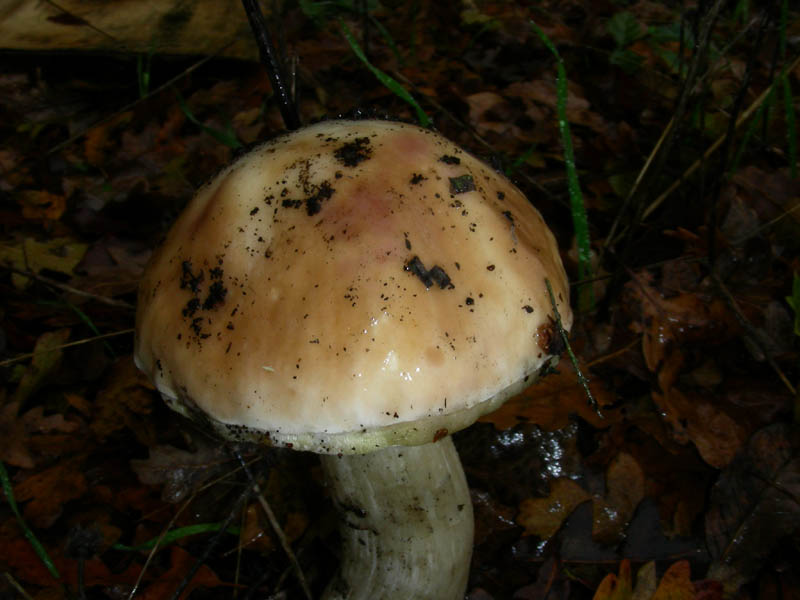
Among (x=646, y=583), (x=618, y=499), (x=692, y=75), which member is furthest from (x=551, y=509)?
(x=692, y=75)

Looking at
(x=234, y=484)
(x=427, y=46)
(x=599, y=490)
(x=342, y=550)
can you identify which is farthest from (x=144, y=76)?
(x=599, y=490)

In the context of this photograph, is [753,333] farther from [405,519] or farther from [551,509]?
[405,519]

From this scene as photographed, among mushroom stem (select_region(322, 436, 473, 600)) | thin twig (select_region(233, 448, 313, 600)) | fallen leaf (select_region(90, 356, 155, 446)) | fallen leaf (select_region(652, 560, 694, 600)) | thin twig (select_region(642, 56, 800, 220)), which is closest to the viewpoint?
mushroom stem (select_region(322, 436, 473, 600))

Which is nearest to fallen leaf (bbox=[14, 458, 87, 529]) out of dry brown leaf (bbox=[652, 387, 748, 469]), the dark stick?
the dark stick

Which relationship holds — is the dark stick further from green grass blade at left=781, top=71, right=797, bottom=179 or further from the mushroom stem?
green grass blade at left=781, top=71, right=797, bottom=179

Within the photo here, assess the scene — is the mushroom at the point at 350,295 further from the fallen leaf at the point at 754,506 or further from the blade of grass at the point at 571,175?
the fallen leaf at the point at 754,506

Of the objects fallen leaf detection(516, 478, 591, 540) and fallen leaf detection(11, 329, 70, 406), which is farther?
fallen leaf detection(11, 329, 70, 406)

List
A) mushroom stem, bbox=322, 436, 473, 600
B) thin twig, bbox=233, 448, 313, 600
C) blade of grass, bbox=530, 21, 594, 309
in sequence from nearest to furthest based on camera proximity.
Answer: mushroom stem, bbox=322, 436, 473, 600 < thin twig, bbox=233, 448, 313, 600 < blade of grass, bbox=530, 21, 594, 309

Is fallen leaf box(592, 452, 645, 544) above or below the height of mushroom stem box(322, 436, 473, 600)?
below

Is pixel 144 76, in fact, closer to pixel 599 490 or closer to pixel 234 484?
pixel 234 484
